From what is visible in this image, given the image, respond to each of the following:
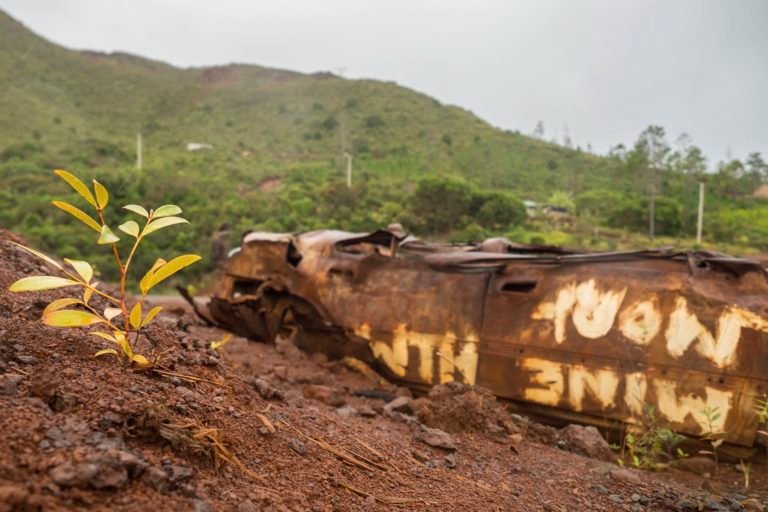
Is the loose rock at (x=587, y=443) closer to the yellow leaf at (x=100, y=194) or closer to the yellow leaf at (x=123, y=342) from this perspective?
the yellow leaf at (x=123, y=342)

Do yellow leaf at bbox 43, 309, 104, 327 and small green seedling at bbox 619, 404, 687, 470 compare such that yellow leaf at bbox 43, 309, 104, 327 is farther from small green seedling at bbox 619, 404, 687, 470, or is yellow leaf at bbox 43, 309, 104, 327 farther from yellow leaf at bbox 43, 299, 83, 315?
small green seedling at bbox 619, 404, 687, 470

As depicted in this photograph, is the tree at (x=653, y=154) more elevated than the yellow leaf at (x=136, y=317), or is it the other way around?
the tree at (x=653, y=154)

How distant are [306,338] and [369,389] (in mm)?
1046

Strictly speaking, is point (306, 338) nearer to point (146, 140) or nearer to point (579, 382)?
point (579, 382)

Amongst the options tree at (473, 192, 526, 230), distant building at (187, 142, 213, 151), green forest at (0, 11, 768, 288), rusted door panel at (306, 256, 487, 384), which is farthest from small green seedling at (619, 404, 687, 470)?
distant building at (187, 142, 213, 151)

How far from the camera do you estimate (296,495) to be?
1.60 metres

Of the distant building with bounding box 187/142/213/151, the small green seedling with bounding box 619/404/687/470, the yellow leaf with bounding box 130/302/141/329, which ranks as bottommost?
the small green seedling with bounding box 619/404/687/470

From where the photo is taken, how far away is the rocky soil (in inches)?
50.6

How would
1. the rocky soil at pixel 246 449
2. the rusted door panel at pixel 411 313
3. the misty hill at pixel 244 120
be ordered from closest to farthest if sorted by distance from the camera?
the rocky soil at pixel 246 449 → the rusted door panel at pixel 411 313 → the misty hill at pixel 244 120

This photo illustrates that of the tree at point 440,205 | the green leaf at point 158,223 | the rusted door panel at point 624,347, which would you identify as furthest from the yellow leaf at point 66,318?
the tree at point 440,205

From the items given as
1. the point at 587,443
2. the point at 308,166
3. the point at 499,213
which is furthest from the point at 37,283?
the point at 308,166

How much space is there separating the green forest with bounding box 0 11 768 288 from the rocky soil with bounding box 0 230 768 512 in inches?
382

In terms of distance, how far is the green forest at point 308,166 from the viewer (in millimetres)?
20969

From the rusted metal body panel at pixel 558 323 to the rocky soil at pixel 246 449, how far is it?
0.46 meters
